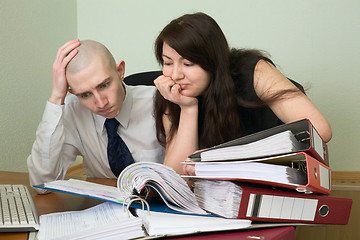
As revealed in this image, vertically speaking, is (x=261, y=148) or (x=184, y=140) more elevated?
(x=261, y=148)

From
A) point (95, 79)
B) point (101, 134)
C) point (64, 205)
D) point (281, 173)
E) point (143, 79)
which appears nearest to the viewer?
point (281, 173)

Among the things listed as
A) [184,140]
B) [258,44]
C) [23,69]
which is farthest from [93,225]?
[258,44]

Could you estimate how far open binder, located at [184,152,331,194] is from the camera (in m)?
0.60

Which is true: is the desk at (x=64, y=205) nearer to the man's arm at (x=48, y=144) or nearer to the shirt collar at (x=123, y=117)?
the man's arm at (x=48, y=144)

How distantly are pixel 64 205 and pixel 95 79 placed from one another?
1.42ft

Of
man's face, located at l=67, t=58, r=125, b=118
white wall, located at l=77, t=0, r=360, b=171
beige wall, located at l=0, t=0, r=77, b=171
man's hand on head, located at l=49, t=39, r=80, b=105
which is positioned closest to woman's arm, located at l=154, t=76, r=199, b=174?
man's face, located at l=67, t=58, r=125, b=118

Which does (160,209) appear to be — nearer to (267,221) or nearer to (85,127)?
(267,221)

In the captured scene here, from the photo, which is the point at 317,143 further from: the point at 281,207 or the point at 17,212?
the point at 17,212

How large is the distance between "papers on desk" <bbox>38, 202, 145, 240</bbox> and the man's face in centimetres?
50

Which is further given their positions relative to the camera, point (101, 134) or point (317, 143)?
point (101, 134)

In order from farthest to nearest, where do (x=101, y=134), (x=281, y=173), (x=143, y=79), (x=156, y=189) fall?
(x=143, y=79), (x=101, y=134), (x=156, y=189), (x=281, y=173)

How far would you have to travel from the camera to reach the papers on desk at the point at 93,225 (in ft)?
2.00

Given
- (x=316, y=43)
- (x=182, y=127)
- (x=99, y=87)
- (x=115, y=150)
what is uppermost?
(x=316, y=43)

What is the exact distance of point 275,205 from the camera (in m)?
0.66
